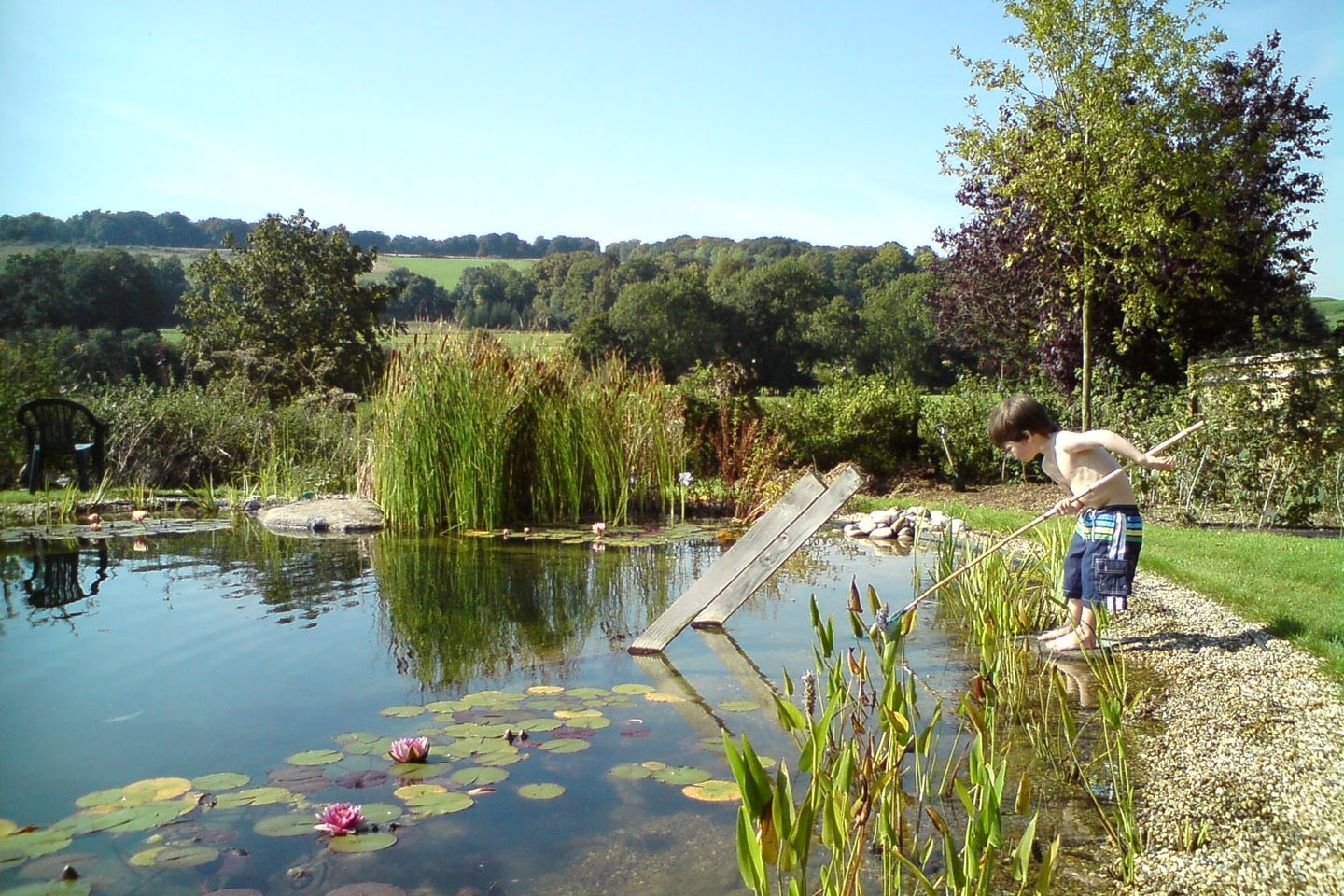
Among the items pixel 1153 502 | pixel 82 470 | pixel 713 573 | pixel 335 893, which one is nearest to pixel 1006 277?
pixel 1153 502

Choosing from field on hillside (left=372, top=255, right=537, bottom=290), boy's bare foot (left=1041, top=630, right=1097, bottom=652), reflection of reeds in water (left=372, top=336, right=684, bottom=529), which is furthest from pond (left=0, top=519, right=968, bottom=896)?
field on hillside (left=372, top=255, right=537, bottom=290)

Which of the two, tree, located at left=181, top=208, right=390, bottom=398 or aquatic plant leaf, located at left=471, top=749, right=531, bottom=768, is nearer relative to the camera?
aquatic plant leaf, located at left=471, top=749, right=531, bottom=768

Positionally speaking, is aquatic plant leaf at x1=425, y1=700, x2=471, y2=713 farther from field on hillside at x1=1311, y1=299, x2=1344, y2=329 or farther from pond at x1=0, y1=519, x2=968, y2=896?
field on hillside at x1=1311, y1=299, x2=1344, y2=329

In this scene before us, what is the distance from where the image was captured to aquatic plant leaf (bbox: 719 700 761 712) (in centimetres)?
398

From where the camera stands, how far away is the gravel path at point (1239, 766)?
7.89 feet

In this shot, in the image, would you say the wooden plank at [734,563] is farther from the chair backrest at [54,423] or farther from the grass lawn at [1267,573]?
the chair backrest at [54,423]

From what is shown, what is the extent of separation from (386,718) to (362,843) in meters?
1.18

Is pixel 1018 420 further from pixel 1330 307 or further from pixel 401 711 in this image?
pixel 1330 307

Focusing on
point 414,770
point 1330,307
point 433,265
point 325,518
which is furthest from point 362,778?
point 433,265

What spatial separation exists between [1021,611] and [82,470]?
1029 cm

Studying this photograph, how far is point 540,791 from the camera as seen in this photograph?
315 centimetres

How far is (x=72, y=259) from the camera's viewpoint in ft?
73.4

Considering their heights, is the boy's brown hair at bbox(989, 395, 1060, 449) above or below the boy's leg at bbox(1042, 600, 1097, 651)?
above

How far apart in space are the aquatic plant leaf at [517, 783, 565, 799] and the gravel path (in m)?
1.63
